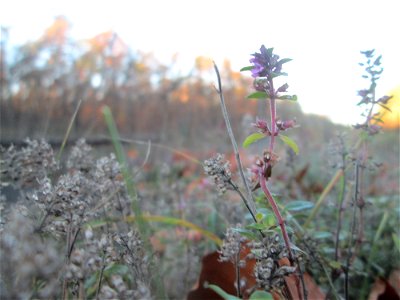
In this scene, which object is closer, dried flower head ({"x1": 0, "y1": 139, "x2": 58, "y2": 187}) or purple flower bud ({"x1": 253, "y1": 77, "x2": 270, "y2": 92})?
purple flower bud ({"x1": 253, "y1": 77, "x2": 270, "y2": 92})

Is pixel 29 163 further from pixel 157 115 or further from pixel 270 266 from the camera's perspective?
pixel 157 115

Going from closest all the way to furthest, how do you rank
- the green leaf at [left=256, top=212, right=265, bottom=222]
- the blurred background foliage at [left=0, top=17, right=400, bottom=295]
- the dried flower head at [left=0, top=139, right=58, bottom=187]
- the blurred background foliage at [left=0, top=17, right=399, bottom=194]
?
1. the green leaf at [left=256, top=212, right=265, bottom=222]
2. the dried flower head at [left=0, top=139, right=58, bottom=187]
3. the blurred background foliage at [left=0, top=17, right=400, bottom=295]
4. the blurred background foliage at [left=0, top=17, right=399, bottom=194]

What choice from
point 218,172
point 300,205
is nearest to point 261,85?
point 218,172

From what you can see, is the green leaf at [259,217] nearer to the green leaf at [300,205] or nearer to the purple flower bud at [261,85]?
the purple flower bud at [261,85]

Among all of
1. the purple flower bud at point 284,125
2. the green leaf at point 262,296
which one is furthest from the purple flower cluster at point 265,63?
the green leaf at point 262,296

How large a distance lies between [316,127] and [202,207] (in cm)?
364

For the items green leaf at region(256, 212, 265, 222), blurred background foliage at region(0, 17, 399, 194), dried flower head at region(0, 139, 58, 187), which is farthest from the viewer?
blurred background foliage at region(0, 17, 399, 194)

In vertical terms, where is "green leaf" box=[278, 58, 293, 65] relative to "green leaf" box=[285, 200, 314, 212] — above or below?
above

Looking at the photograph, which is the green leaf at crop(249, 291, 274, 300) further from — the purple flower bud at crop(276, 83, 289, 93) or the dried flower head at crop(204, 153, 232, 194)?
the purple flower bud at crop(276, 83, 289, 93)

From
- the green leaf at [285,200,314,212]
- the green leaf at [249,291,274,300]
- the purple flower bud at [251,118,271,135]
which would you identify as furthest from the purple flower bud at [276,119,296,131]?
the green leaf at [285,200,314,212]

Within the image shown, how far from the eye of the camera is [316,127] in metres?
6.04

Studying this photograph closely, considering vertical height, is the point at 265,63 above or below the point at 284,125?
above

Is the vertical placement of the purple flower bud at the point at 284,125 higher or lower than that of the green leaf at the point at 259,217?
higher

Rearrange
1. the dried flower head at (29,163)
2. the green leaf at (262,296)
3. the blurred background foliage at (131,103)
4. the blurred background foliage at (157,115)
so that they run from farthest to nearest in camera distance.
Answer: the blurred background foliage at (131,103) < the blurred background foliage at (157,115) < the dried flower head at (29,163) < the green leaf at (262,296)
